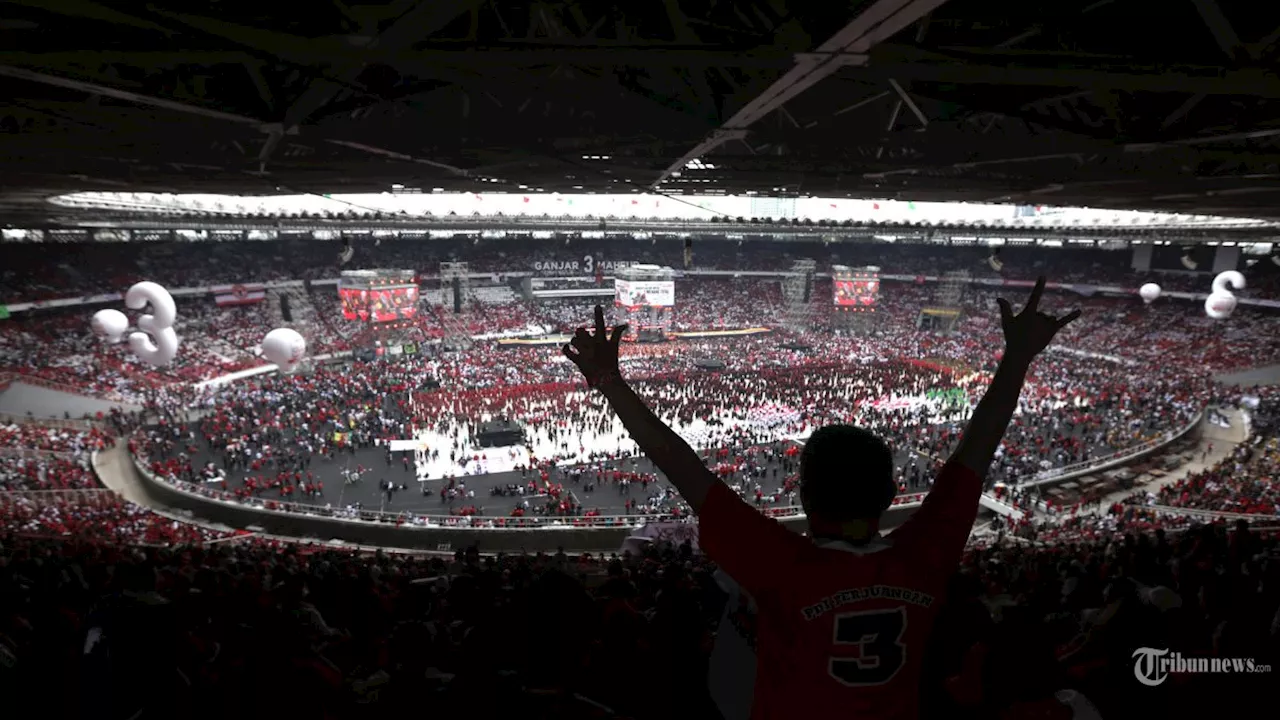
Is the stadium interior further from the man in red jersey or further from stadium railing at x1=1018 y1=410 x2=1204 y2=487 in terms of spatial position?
stadium railing at x1=1018 y1=410 x2=1204 y2=487

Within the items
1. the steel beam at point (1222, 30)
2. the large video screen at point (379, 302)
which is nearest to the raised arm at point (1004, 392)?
the steel beam at point (1222, 30)

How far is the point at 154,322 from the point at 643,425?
24.7 m

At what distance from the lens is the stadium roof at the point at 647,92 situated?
466cm

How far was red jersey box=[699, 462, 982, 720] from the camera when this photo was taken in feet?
4.26

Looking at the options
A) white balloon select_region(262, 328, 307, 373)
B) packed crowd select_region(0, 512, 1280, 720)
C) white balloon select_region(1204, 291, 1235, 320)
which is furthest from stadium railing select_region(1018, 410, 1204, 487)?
white balloon select_region(262, 328, 307, 373)

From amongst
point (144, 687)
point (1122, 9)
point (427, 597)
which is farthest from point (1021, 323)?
point (427, 597)

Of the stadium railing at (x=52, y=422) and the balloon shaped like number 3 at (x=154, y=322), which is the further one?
the stadium railing at (x=52, y=422)

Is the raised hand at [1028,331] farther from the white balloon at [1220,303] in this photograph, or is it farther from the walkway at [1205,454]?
the white balloon at [1220,303]

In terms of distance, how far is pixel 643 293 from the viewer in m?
42.9

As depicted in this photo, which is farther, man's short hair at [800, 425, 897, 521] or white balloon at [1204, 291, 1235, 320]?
white balloon at [1204, 291, 1235, 320]

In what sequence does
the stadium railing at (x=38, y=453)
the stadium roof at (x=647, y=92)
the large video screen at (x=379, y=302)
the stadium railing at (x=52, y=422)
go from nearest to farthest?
1. the stadium roof at (x=647, y=92)
2. the stadium railing at (x=38, y=453)
3. the stadium railing at (x=52, y=422)
4. the large video screen at (x=379, y=302)

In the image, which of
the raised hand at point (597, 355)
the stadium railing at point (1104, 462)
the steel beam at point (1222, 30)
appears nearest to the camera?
the raised hand at point (597, 355)

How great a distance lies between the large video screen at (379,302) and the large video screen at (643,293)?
12.7 metres

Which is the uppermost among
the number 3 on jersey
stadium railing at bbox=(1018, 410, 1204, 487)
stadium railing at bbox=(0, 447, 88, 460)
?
the number 3 on jersey
